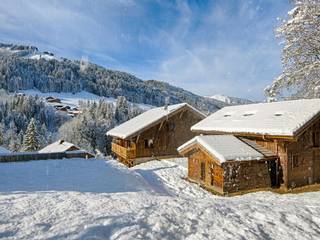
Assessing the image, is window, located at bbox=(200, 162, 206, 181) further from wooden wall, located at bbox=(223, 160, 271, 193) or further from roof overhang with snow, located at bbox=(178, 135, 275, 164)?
wooden wall, located at bbox=(223, 160, 271, 193)

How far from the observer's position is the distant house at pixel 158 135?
2966 centimetres

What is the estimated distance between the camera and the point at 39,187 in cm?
1563

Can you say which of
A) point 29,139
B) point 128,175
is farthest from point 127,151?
point 29,139

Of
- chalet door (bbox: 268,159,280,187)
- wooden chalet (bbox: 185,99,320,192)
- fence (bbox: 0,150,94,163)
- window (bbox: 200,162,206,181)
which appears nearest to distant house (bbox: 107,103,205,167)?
fence (bbox: 0,150,94,163)

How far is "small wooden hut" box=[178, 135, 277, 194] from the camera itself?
17.9m

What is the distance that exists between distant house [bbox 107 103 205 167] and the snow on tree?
14.1m

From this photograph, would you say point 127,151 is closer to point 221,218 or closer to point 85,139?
point 221,218

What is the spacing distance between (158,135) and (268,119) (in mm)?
12766

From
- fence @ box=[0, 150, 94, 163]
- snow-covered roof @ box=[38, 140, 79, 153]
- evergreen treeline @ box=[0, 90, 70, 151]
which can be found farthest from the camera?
evergreen treeline @ box=[0, 90, 70, 151]

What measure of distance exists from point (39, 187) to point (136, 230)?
1088 centimetres

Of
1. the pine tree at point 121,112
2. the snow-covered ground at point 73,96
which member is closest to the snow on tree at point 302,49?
the pine tree at point 121,112

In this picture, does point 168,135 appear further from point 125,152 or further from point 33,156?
point 33,156

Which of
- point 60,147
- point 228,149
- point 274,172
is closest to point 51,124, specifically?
point 60,147

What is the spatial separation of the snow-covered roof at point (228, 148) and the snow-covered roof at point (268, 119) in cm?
140
